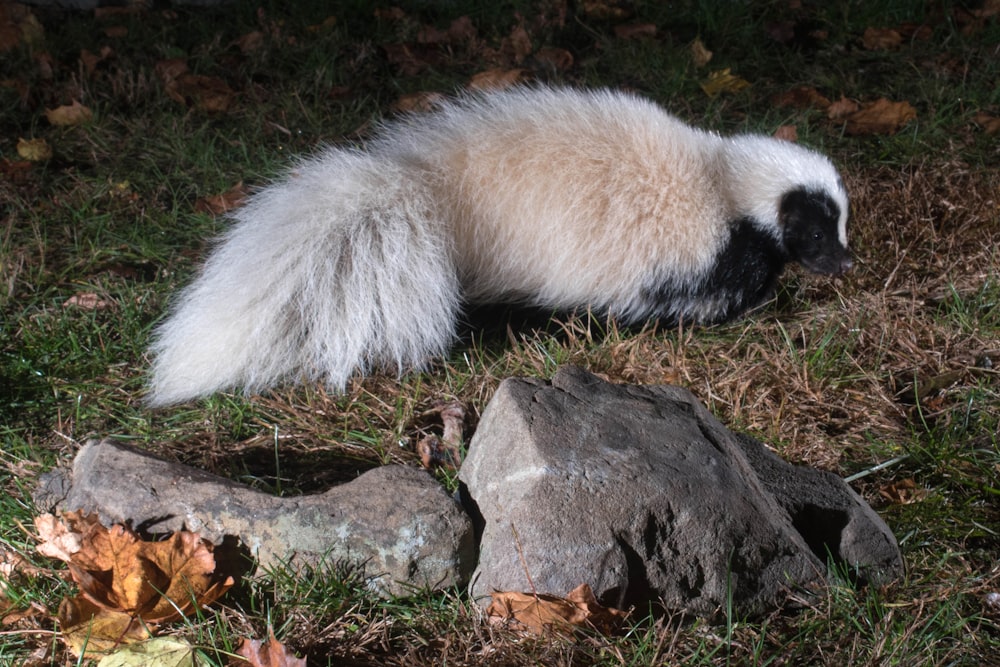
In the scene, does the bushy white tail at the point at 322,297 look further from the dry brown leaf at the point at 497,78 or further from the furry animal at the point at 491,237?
the dry brown leaf at the point at 497,78

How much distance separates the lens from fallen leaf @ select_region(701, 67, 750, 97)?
16.3 feet

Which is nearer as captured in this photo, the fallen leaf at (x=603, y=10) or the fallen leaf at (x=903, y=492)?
the fallen leaf at (x=903, y=492)

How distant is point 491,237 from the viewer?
3182mm

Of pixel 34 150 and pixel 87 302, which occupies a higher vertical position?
pixel 34 150

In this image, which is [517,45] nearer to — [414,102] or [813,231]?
[414,102]

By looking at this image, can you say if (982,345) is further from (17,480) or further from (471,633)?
(17,480)

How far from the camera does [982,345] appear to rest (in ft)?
10.4

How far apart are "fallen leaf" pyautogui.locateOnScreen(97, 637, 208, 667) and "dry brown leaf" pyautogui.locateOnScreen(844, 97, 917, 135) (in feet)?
12.5

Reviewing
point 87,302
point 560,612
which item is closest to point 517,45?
point 87,302

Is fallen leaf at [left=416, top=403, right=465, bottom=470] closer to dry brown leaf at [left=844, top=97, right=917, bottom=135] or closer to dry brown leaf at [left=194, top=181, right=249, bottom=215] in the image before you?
dry brown leaf at [left=194, top=181, right=249, bottom=215]

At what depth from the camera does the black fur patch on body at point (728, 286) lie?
3352mm

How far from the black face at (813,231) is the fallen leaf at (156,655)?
2397mm

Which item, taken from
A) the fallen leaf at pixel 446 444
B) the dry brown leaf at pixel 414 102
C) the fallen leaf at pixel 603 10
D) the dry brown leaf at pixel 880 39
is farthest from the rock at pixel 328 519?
the dry brown leaf at pixel 880 39

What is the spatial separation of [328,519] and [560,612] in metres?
0.56
